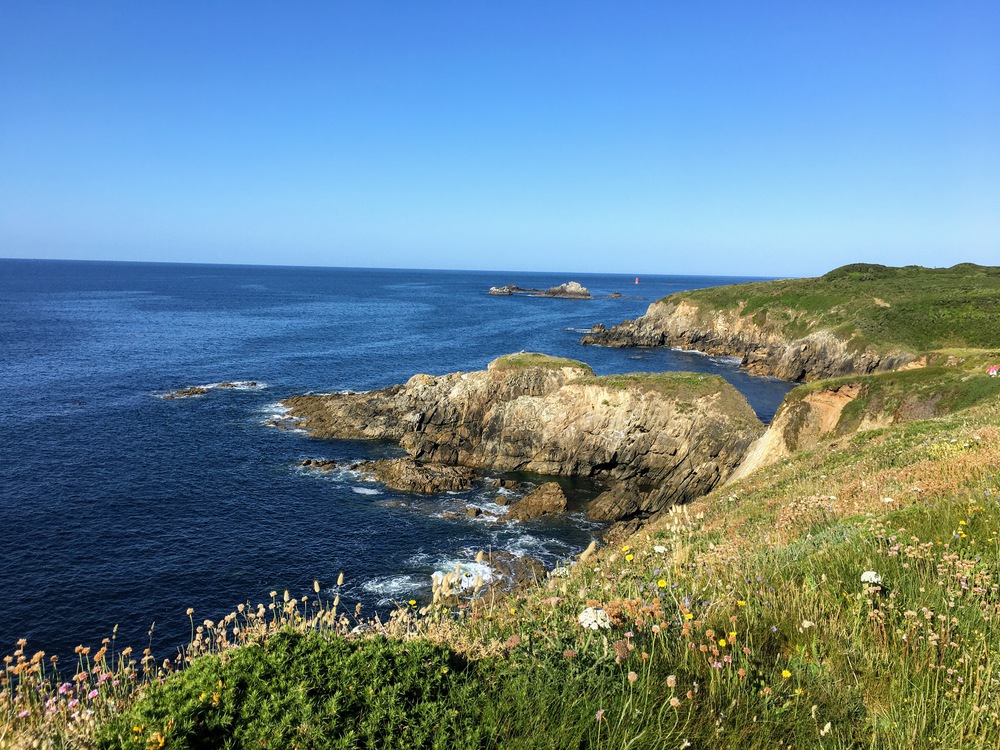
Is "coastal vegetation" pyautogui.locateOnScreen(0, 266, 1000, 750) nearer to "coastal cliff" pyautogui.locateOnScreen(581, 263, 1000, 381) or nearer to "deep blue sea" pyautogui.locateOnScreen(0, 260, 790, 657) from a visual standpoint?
"deep blue sea" pyautogui.locateOnScreen(0, 260, 790, 657)

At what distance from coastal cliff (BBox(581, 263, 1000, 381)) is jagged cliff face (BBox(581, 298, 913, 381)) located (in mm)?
150

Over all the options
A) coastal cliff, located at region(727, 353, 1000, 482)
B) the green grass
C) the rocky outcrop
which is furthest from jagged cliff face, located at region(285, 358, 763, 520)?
the green grass

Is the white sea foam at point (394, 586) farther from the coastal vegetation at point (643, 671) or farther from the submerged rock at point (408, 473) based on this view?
the coastal vegetation at point (643, 671)

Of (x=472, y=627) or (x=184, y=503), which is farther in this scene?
(x=184, y=503)

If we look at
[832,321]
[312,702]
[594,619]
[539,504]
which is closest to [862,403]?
[539,504]

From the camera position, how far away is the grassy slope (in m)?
83.6

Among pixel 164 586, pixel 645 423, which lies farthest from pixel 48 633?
pixel 645 423

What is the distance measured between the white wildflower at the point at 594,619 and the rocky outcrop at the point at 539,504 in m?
34.6

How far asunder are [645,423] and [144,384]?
5799 cm

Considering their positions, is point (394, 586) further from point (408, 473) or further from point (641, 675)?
point (641, 675)

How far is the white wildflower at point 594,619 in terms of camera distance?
533cm

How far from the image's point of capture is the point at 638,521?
37281 mm

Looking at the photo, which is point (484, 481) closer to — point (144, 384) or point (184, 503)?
point (184, 503)

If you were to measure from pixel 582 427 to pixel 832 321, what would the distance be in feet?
228
